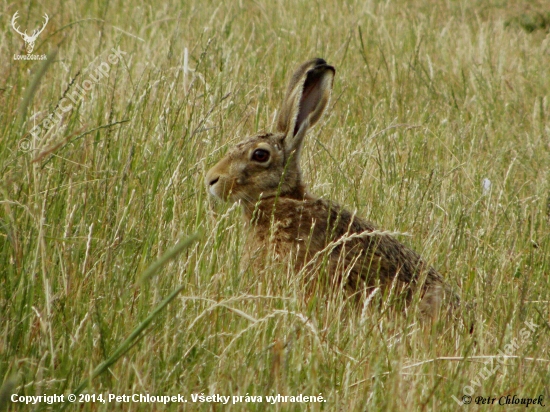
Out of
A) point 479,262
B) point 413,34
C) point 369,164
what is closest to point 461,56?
point 413,34

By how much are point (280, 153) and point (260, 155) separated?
119 mm

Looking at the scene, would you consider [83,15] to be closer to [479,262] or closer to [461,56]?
[461,56]

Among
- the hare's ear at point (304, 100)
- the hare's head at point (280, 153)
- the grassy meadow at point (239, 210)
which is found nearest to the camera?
the grassy meadow at point (239, 210)

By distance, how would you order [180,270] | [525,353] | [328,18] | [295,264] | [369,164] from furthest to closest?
[328,18] → [369,164] → [295,264] → [180,270] → [525,353]

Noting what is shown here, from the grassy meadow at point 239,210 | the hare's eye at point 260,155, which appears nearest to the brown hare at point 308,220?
the hare's eye at point 260,155

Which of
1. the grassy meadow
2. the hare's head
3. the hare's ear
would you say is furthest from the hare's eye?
the grassy meadow

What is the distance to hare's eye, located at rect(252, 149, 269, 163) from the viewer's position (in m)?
5.01

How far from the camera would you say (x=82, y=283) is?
11.6 ft

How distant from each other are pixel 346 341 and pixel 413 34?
17.3 ft

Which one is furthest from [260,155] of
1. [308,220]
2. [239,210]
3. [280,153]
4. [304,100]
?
[308,220]

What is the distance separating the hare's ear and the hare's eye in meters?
0.15

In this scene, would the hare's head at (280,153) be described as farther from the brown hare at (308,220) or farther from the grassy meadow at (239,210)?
the grassy meadow at (239,210)

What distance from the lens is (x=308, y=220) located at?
460 cm

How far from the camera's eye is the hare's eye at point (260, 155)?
5008 mm
